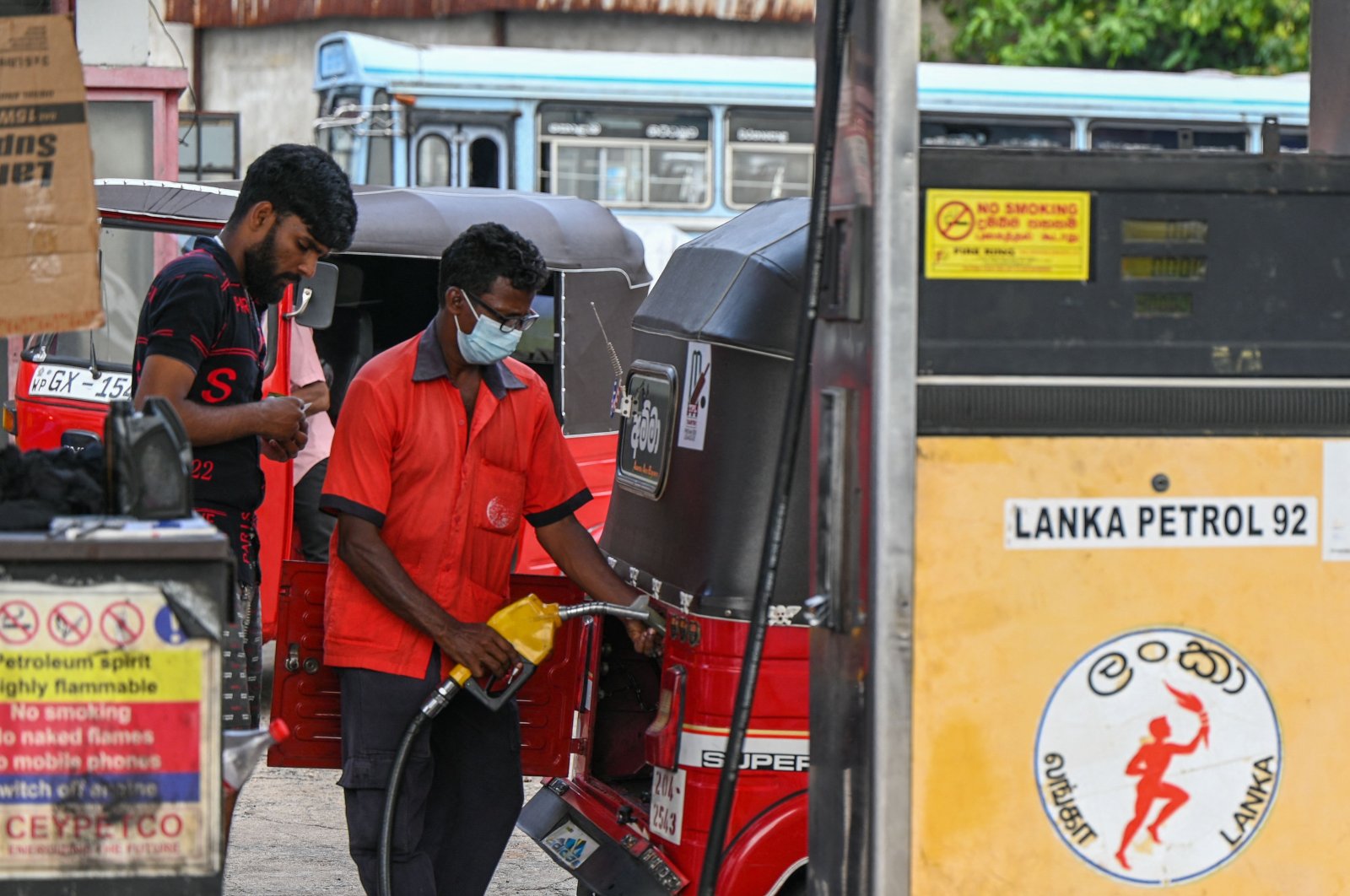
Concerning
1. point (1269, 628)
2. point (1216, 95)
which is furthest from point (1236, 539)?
point (1216, 95)

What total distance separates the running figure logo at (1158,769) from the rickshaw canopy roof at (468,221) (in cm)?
531

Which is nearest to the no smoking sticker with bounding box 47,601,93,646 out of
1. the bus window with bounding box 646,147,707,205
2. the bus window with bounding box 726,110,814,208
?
the bus window with bounding box 646,147,707,205

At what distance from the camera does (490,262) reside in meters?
3.90

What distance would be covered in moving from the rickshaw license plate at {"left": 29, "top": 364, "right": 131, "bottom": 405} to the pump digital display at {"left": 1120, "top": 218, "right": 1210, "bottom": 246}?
537 cm

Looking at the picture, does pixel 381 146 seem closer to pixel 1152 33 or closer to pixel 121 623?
pixel 1152 33

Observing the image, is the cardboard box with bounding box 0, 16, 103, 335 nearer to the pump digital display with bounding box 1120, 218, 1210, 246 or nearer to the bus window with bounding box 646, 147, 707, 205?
the pump digital display with bounding box 1120, 218, 1210, 246

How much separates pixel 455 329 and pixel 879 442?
1385mm

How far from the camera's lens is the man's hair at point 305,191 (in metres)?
3.88

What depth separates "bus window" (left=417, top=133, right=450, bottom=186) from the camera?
42.8 ft

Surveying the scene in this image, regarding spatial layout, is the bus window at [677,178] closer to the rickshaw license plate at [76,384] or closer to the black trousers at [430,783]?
Result: the rickshaw license plate at [76,384]

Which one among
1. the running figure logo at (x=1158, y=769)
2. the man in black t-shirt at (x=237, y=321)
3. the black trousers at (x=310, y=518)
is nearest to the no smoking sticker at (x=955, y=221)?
the running figure logo at (x=1158, y=769)

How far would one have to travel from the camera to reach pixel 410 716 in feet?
12.6

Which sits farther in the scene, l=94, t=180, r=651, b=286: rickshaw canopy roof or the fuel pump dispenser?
l=94, t=180, r=651, b=286: rickshaw canopy roof

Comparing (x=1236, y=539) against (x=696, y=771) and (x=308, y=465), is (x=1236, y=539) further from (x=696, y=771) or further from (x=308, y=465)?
(x=308, y=465)
